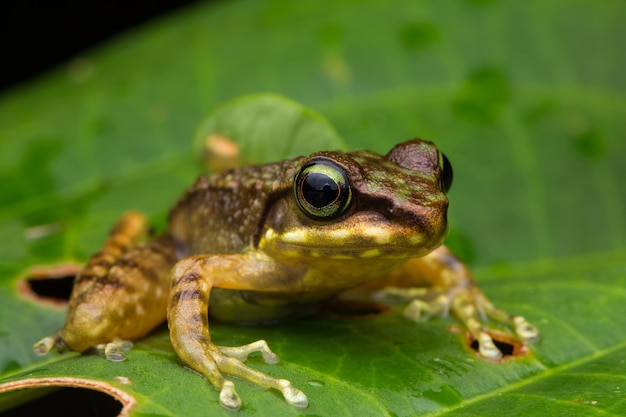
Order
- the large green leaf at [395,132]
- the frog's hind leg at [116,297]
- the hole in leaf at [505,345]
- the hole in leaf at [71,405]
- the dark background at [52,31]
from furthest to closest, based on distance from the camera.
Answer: the dark background at [52,31] → the large green leaf at [395,132] → the frog's hind leg at [116,297] → the hole in leaf at [505,345] → the hole in leaf at [71,405]

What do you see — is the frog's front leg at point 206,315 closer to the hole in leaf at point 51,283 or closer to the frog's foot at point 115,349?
the frog's foot at point 115,349

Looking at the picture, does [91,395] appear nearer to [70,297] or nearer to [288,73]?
[70,297]

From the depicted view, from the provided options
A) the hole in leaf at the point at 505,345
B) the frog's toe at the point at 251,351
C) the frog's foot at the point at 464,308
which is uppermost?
the frog's foot at the point at 464,308

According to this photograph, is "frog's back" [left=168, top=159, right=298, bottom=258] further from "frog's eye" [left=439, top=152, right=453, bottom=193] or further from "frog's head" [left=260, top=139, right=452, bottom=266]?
"frog's eye" [left=439, top=152, right=453, bottom=193]

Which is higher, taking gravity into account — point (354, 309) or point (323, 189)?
point (323, 189)

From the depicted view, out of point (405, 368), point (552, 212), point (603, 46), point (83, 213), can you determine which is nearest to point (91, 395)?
point (405, 368)

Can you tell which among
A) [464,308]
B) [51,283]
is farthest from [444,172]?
[51,283]

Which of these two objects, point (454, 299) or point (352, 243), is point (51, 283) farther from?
point (454, 299)

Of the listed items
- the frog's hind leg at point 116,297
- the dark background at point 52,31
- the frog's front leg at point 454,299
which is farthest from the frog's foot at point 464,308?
the dark background at point 52,31

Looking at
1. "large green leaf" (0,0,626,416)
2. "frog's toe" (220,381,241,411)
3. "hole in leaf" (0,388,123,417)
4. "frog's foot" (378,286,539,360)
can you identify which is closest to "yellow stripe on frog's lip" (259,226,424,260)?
"large green leaf" (0,0,626,416)
